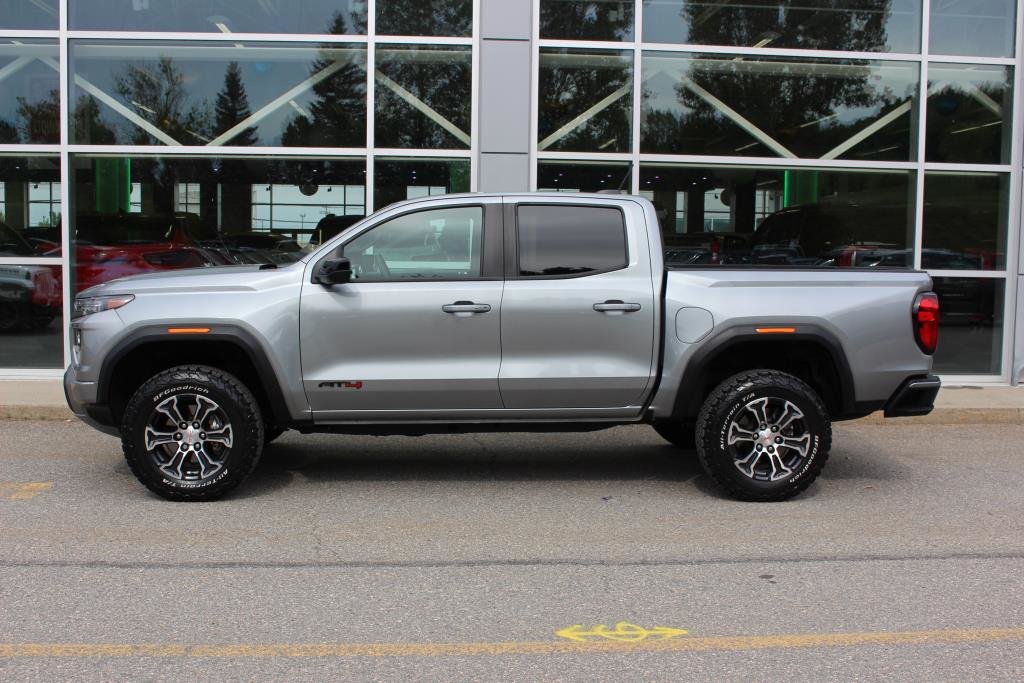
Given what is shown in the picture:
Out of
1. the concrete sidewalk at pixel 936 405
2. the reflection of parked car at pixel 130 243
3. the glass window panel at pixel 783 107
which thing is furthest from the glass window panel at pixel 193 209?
the glass window panel at pixel 783 107

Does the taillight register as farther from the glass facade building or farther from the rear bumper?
the glass facade building

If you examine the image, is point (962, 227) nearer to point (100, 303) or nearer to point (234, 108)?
point (234, 108)

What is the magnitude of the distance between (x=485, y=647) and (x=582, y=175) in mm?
8294

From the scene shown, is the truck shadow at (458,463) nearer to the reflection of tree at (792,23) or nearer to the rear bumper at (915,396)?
the rear bumper at (915,396)

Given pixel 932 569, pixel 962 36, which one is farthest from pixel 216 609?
pixel 962 36

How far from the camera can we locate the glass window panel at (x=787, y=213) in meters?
11.5

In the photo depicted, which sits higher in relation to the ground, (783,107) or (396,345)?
(783,107)

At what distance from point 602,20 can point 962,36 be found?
14.8 ft

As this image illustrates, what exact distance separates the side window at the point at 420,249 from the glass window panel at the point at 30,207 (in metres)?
6.69

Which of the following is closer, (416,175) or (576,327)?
(576,327)

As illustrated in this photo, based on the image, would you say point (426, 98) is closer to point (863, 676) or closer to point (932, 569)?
point (932, 569)

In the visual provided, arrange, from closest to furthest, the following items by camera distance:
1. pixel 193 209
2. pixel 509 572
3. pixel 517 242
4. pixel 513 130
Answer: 1. pixel 509 572
2. pixel 517 242
3. pixel 513 130
4. pixel 193 209

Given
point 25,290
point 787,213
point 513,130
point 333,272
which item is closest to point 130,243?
point 25,290

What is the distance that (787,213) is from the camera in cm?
1170
